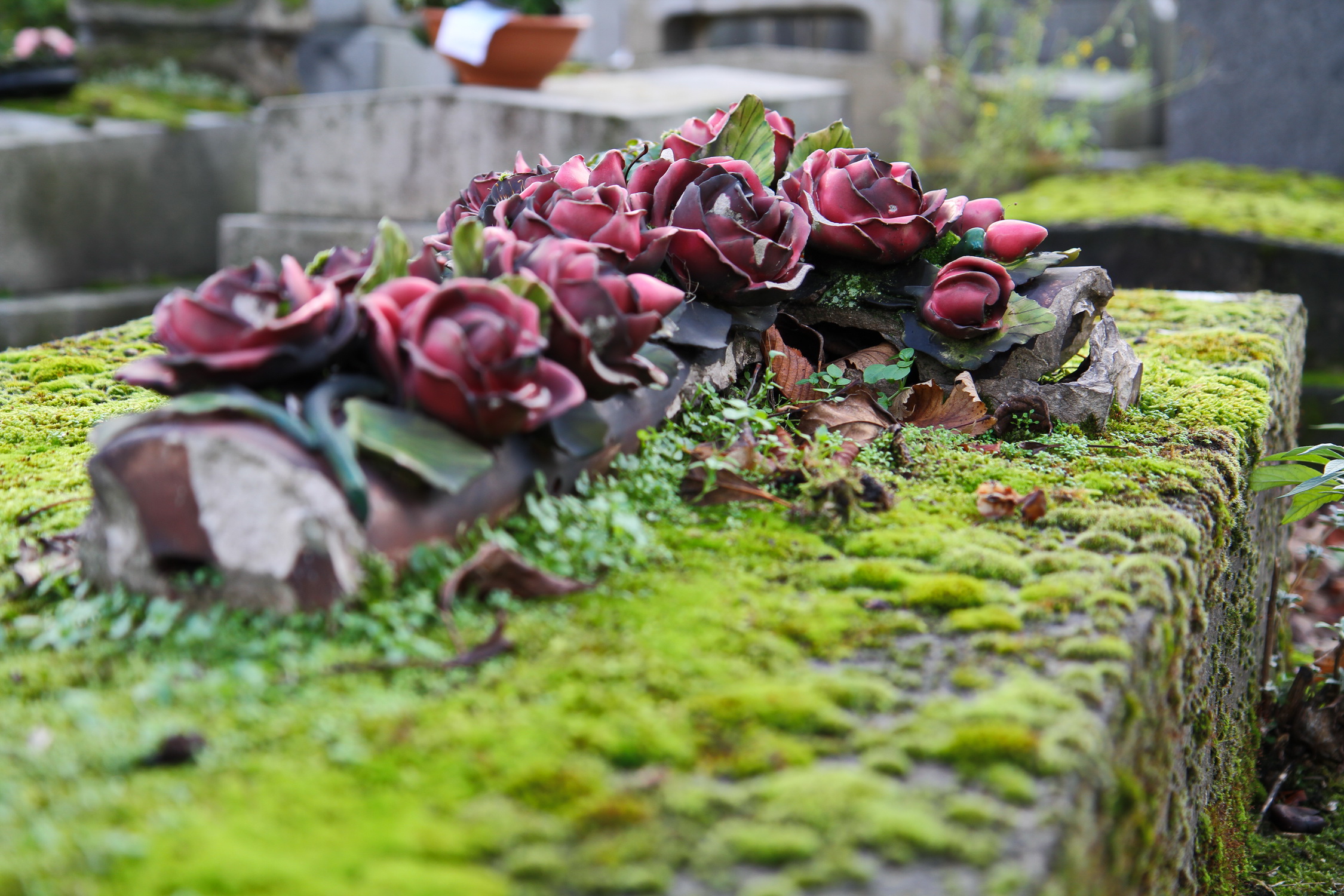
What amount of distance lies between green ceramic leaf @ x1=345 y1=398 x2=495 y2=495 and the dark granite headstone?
25.7ft

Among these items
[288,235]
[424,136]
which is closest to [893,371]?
[424,136]

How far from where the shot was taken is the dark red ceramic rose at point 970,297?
6.28 ft

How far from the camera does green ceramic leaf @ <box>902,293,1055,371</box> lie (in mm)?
1948

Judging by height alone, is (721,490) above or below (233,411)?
below

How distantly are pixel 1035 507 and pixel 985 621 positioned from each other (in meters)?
0.37

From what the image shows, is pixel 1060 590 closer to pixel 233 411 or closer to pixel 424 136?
pixel 233 411

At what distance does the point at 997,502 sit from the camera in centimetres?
161

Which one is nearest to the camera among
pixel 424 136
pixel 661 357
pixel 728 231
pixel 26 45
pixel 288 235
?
pixel 661 357

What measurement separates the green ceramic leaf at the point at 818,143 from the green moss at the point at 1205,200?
7.35 feet

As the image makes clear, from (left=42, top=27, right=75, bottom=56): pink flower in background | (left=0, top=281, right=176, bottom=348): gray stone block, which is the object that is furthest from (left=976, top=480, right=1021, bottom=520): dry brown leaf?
(left=42, top=27, right=75, bottom=56): pink flower in background

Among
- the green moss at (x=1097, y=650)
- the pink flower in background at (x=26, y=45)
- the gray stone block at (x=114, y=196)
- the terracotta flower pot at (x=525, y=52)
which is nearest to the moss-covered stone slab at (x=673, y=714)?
the green moss at (x=1097, y=650)

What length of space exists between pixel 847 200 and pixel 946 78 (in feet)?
22.0

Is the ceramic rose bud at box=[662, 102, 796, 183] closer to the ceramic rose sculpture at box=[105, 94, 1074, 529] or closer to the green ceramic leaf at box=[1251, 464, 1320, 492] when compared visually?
the ceramic rose sculpture at box=[105, 94, 1074, 529]

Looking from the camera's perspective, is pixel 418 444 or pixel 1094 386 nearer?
pixel 418 444
